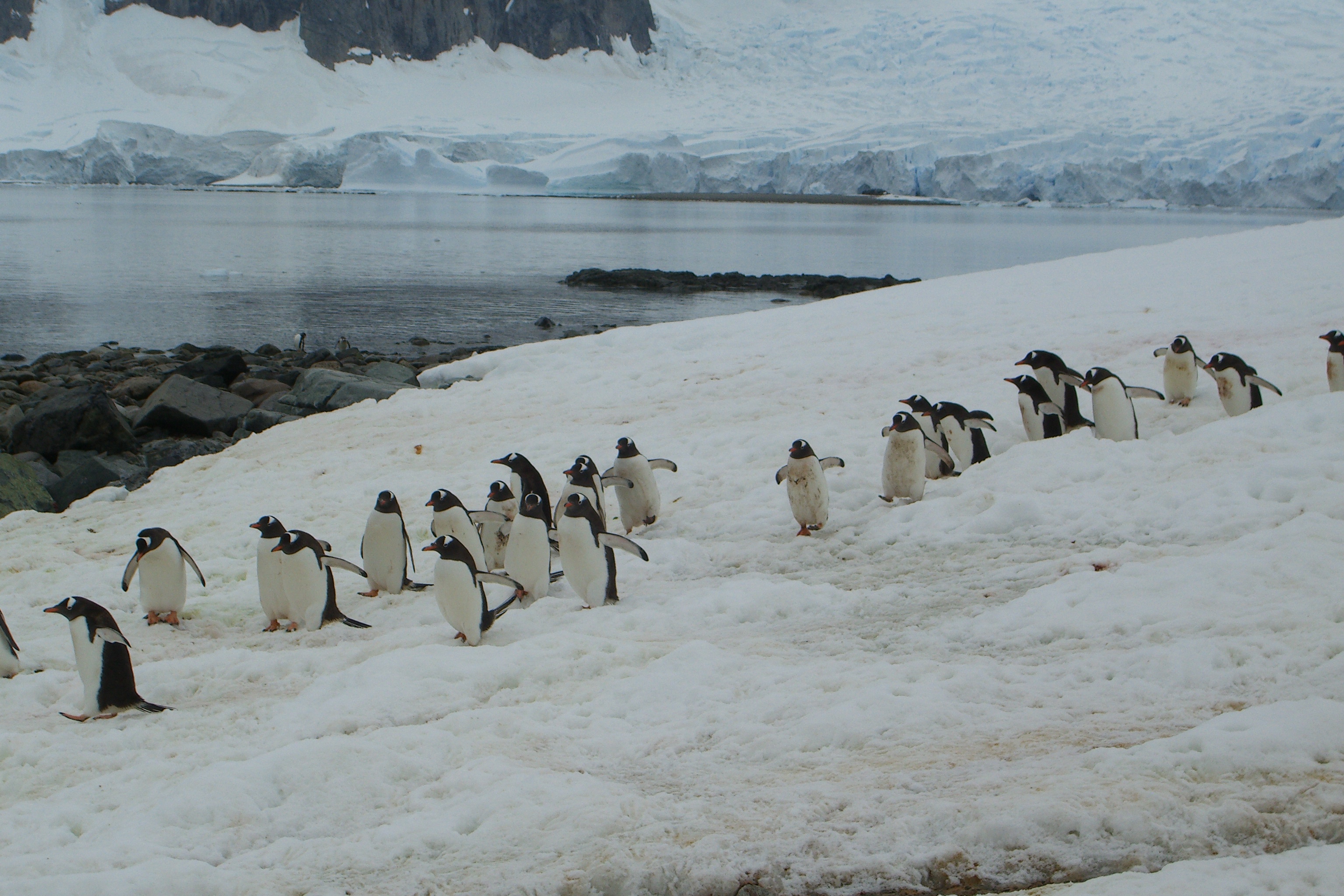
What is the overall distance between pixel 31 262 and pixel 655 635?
3962 cm

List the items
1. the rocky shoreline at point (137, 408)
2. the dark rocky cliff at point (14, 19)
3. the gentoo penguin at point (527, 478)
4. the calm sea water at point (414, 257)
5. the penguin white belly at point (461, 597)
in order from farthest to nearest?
the dark rocky cliff at point (14, 19) → the calm sea water at point (414, 257) → the rocky shoreline at point (137, 408) → the gentoo penguin at point (527, 478) → the penguin white belly at point (461, 597)

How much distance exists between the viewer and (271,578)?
5.51m

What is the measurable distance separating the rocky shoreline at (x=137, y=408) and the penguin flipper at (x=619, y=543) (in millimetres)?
5958

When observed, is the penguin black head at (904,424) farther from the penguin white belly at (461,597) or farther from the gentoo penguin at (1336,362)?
the gentoo penguin at (1336,362)

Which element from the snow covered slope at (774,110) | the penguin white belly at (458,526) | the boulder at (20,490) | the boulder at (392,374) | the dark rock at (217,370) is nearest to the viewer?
the penguin white belly at (458,526)

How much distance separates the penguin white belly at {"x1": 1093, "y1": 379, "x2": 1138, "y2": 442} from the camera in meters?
7.35

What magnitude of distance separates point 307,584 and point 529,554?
1.19 metres

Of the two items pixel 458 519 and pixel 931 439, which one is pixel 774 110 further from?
pixel 458 519

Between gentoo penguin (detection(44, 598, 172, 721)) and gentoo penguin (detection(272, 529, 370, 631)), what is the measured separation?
3.69 feet

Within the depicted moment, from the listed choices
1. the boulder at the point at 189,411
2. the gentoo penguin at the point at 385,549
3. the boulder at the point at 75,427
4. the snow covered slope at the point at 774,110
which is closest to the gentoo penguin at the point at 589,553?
the gentoo penguin at the point at 385,549

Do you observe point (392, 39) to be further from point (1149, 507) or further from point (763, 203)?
point (1149, 507)

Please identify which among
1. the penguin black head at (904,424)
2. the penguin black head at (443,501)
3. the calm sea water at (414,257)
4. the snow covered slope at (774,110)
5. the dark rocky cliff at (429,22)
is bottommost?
the penguin black head at (443,501)

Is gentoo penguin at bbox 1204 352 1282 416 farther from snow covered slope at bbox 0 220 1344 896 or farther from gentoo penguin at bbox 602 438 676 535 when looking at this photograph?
gentoo penguin at bbox 602 438 676 535

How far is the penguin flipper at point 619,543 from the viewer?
546cm
